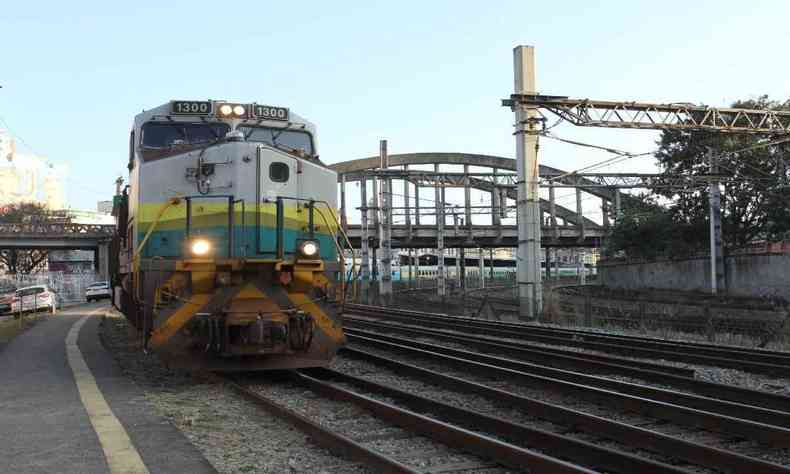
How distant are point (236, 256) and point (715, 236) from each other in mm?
26643

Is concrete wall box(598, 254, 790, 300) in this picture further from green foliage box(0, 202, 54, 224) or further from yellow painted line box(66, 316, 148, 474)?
green foliage box(0, 202, 54, 224)

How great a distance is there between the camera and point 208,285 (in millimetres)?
Answer: 8102

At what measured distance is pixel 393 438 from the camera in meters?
6.10

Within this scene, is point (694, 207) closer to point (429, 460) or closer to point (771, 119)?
point (771, 119)

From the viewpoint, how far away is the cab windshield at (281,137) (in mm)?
9688

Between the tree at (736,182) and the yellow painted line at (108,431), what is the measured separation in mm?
31188

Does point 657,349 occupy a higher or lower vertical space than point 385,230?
lower

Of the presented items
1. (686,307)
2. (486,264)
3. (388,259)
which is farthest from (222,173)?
A: (486,264)

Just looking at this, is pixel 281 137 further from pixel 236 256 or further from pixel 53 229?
pixel 53 229

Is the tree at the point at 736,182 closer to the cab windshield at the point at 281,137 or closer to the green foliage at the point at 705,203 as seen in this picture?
the green foliage at the point at 705,203

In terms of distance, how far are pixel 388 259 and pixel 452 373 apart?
1124 inches

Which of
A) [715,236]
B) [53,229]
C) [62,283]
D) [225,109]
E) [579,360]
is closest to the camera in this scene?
[225,109]

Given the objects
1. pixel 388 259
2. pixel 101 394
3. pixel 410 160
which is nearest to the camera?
pixel 101 394

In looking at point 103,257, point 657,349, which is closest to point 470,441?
point 657,349
